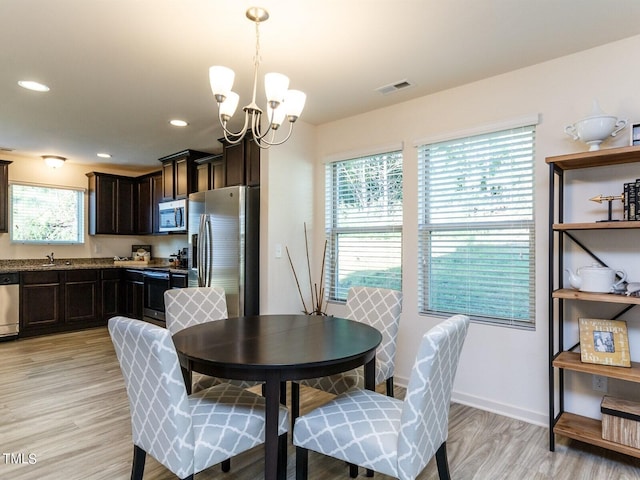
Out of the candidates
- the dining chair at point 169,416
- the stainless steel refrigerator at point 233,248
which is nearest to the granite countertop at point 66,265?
the stainless steel refrigerator at point 233,248

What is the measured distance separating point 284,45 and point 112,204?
4787mm

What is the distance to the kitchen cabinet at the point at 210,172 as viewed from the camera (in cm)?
442

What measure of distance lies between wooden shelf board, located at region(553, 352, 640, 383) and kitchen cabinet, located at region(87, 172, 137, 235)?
5976mm

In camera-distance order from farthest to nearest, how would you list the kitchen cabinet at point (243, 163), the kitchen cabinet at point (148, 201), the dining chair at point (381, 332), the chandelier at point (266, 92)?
the kitchen cabinet at point (148, 201), the kitchen cabinet at point (243, 163), the dining chair at point (381, 332), the chandelier at point (266, 92)

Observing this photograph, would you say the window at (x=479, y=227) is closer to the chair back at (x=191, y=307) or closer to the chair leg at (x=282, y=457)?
the chair back at (x=191, y=307)

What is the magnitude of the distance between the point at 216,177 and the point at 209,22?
8.35 ft

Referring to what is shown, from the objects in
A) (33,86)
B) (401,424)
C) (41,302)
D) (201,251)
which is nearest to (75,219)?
(41,302)

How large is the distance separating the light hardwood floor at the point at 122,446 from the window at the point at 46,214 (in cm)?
288

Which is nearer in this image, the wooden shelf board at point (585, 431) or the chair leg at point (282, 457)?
the chair leg at point (282, 457)

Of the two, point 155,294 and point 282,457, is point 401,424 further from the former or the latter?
point 155,294

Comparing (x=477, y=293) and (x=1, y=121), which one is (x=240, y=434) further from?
(x=1, y=121)

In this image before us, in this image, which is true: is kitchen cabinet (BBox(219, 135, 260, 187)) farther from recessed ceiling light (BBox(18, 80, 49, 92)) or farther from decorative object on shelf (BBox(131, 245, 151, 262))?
decorative object on shelf (BBox(131, 245, 151, 262))

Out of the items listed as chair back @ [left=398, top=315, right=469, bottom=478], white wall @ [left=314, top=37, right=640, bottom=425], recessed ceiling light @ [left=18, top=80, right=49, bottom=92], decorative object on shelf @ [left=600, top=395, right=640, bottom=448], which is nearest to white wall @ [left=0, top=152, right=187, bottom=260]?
recessed ceiling light @ [left=18, top=80, right=49, bottom=92]

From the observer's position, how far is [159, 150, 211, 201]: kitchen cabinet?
4.95 m
